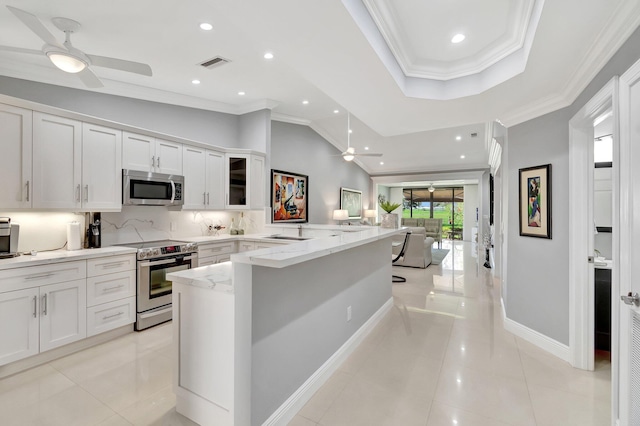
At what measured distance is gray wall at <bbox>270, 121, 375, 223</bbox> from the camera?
6.14 metres

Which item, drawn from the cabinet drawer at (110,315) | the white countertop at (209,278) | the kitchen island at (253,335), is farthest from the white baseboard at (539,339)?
the cabinet drawer at (110,315)

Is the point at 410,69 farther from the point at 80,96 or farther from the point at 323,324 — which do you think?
the point at 80,96

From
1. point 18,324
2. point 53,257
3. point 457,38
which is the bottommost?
point 18,324

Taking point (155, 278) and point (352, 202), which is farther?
point (352, 202)

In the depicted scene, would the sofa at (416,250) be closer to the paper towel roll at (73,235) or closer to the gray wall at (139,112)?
the gray wall at (139,112)

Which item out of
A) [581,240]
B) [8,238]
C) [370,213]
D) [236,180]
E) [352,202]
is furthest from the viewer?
[370,213]

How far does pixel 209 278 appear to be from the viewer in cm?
172

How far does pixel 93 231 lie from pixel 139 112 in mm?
1722

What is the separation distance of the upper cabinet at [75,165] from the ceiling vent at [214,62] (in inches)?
50.6

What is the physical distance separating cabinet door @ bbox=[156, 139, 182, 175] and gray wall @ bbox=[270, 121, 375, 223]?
216 cm

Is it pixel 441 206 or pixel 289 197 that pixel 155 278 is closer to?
pixel 289 197

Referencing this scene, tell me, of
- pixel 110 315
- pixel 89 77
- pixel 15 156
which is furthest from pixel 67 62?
pixel 110 315

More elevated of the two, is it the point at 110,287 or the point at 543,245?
the point at 543,245

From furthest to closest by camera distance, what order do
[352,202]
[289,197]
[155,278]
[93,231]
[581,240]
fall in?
[352,202], [289,197], [155,278], [93,231], [581,240]
